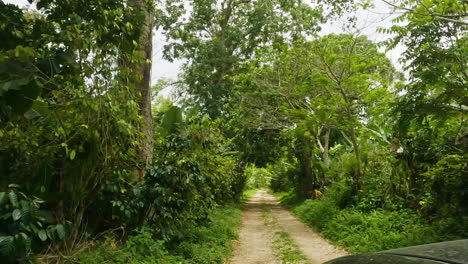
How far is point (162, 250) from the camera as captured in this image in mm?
5527

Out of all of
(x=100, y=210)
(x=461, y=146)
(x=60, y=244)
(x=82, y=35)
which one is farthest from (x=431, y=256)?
(x=461, y=146)

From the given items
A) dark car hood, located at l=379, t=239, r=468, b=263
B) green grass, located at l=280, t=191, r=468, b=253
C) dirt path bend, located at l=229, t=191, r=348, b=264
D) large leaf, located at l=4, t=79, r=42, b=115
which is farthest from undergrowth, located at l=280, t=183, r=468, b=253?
large leaf, located at l=4, t=79, r=42, b=115

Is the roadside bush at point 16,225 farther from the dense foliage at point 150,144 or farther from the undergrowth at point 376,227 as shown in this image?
the undergrowth at point 376,227

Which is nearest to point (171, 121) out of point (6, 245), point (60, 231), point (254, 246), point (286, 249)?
point (254, 246)

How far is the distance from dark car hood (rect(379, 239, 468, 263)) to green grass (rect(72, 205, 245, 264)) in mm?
3732

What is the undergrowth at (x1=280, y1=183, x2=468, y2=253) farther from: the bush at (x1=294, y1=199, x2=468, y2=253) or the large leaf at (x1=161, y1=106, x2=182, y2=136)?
the large leaf at (x1=161, y1=106, x2=182, y2=136)

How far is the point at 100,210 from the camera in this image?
16.9 ft

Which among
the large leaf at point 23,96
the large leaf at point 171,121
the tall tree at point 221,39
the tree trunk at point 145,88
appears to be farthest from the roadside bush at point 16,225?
the tall tree at point 221,39

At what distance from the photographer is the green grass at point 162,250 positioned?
176 inches

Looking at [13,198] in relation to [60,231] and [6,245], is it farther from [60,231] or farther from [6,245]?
[60,231]

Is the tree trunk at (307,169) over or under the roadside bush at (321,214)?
over

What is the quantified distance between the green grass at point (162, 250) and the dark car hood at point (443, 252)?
3.73 m

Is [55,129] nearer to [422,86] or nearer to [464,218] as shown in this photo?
[422,86]

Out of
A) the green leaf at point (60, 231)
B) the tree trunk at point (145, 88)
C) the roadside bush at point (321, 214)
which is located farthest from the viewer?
the roadside bush at point (321, 214)
